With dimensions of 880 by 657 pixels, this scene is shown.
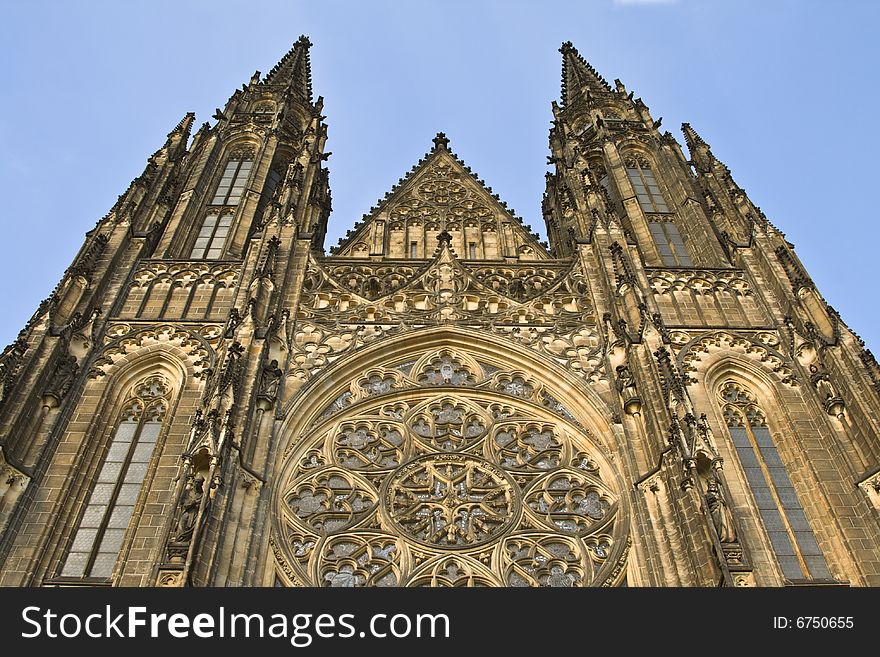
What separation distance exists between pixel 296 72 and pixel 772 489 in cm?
2603

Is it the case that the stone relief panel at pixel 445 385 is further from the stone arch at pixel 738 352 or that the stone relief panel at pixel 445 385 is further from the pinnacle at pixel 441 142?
the pinnacle at pixel 441 142

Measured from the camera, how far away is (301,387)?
59.0 feet

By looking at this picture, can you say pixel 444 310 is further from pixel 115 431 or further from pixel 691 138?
pixel 691 138

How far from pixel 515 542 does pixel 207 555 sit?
5.06 m

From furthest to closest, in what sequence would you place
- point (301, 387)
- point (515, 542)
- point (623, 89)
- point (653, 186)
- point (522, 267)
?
1. point (623, 89)
2. point (653, 186)
3. point (522, 267)
4. point (301, 387)
5. point (515, 542)

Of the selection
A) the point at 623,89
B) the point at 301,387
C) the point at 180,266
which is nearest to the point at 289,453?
the point at 301,387

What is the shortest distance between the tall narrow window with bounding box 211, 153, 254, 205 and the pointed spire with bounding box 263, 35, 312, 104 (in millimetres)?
5194

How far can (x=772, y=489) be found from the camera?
655 inches

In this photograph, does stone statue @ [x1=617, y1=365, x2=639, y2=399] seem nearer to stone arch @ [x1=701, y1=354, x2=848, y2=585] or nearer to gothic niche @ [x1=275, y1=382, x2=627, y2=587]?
gothic niche @ [x1=275, y1=382, x2=627, y2=587]

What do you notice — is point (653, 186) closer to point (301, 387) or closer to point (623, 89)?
point (623, 89)

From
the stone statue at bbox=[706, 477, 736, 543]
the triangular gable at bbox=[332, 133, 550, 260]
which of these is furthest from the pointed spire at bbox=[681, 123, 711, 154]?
the stone statue at bbox=[706, 477, 736, 543]

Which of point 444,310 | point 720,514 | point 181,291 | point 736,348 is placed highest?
point 181,291

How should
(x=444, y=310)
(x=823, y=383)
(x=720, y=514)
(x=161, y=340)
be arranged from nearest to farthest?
1. (x=720, y=514)
2. (x=823, y=383)
3. (x=161, y=340)
4. (x=444, y=310)

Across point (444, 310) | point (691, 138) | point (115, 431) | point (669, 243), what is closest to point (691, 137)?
point (691, 138)
